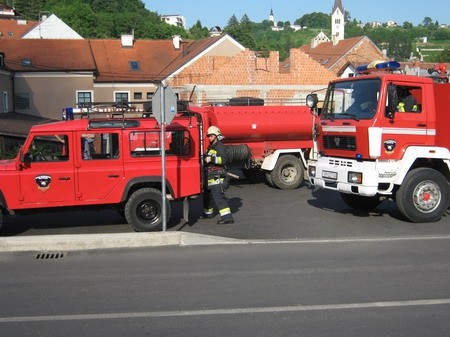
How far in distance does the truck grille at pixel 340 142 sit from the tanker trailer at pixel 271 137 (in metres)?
4.64

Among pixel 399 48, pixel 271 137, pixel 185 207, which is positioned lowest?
pixel 185 207

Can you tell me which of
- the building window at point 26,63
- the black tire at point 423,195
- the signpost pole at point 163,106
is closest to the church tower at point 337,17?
the building window at point 26,63

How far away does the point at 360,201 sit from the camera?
13.0m

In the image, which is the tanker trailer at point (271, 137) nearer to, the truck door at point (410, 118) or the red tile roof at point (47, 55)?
the truck door at point (410, 118)

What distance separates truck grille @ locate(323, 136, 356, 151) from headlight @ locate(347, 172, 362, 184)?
0.49 metres

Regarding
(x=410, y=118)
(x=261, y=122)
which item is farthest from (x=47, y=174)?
(x=261, y=122)

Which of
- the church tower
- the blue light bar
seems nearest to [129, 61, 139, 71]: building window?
the blue light bar

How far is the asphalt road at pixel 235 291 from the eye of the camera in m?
5.62

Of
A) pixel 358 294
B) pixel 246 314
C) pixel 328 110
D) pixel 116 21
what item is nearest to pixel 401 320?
pixel 358 294

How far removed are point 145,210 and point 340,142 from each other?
4.11 metres

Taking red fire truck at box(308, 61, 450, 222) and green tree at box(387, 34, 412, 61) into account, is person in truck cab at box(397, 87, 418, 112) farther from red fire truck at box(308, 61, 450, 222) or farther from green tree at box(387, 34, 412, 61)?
green tree at box(387, 34, 412, 61)

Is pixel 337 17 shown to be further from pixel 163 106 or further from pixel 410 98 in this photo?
pixel 163 106

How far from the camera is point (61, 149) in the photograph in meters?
10.4

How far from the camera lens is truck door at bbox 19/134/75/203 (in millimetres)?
10070
